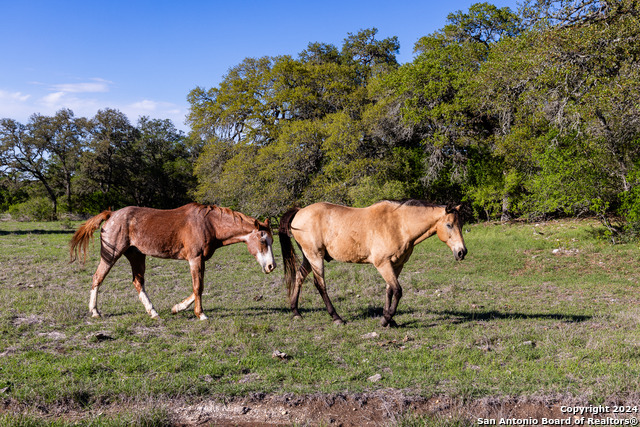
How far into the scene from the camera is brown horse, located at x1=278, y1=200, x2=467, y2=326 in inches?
296

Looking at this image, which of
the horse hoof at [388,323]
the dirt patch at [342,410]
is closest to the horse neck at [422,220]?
the horse hoof at [388,323]

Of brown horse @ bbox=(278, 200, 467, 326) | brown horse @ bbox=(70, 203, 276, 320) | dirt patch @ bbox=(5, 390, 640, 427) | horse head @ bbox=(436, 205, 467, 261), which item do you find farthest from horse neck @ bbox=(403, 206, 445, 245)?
dirt patch @ bbox=(5, 390, 640, 427)

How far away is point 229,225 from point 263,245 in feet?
2.78

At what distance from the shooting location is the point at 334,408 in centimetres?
444

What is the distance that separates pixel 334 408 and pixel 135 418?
1.91m

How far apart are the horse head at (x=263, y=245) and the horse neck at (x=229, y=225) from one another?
0.14 meters

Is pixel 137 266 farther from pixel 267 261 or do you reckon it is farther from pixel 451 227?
pixel 451 227

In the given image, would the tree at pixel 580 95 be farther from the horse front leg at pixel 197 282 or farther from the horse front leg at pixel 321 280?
the horse front leg at pixel 197 282

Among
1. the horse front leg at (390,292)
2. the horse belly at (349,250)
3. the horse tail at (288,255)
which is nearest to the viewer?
the horse front leg at (390,292)

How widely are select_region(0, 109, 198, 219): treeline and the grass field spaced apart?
4157 centimetres

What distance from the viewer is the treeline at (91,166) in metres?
49.3

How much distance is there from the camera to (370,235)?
784 cm

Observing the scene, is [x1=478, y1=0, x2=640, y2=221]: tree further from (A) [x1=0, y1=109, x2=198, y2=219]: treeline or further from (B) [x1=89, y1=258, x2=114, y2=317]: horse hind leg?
(A) [x1=0, y1=109, x2=198, y2=219]: treeline

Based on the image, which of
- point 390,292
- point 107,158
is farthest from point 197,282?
point 107,158
